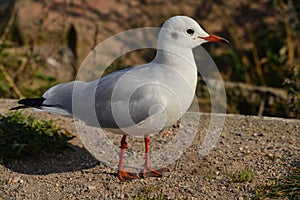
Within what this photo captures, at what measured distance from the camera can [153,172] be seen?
4.17 meters

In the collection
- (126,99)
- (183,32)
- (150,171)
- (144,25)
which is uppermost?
(183,32)

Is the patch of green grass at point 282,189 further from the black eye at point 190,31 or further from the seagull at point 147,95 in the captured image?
the black eye at point 190,31

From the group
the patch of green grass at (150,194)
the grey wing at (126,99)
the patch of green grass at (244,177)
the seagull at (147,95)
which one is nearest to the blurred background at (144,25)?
the seagull at (147,95)

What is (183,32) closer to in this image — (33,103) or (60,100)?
(60,100)

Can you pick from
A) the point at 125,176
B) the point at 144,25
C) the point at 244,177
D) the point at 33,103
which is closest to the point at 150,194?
the point at 125,176

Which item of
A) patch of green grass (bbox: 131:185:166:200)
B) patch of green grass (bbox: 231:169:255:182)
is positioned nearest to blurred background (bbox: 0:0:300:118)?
patch of green grass (bbox: 231:169:255:182)

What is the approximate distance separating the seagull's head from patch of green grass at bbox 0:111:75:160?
1267 mm

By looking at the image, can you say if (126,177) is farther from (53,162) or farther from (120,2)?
(120,2)

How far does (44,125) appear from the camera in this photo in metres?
4.71

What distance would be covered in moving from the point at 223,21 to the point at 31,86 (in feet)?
9.34

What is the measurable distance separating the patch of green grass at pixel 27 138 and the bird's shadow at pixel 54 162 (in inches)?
1.9

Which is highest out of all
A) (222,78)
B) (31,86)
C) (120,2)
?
(120,2)

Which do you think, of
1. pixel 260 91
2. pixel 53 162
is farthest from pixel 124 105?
pixel 260 91

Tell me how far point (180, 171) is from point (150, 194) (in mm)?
506
